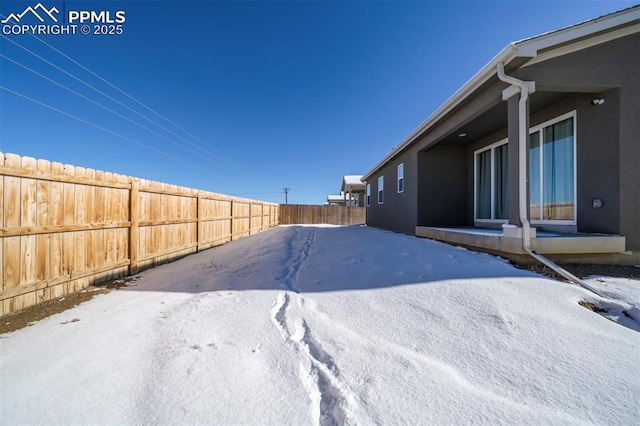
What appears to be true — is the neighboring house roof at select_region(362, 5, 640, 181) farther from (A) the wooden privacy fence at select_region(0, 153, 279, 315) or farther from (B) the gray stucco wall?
(A) the wooden privacy fence at select_region(0, 153, 279, 315)

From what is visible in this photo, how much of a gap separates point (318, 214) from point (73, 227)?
1628 centimetres

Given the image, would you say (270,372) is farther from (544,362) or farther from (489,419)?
(544,362)

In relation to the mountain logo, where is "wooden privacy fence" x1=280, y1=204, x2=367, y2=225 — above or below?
below

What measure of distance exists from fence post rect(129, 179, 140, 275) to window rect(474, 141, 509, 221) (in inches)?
305

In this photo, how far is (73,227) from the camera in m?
3.05

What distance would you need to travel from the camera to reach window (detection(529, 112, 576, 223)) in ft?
15.1

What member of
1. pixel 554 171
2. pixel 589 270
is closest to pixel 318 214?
pixel 554 171

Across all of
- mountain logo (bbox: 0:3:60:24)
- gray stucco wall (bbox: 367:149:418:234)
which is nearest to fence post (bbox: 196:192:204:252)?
mountain logo (bbox: 0:3:60:24)

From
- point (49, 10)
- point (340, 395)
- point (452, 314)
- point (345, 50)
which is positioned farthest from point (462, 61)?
point (49, 10)

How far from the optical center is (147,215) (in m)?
4.32

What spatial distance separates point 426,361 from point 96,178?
175 inches

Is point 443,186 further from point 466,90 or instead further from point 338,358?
point 338,358

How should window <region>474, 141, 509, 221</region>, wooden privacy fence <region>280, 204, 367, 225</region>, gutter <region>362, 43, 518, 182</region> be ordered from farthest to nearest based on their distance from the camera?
wooden privacy fence <region>280, 204, 367, 225</region> < window <region>474, 141, 509, 221</region> < gutter <region>362, 43, 518, 182</region>

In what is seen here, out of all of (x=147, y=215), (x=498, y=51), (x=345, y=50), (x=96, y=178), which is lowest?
(x=147, y=215)
